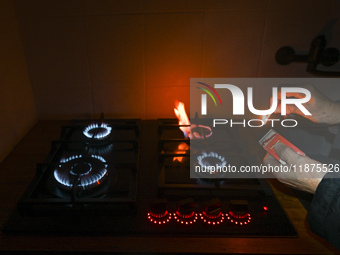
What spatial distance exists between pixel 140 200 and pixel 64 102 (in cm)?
67

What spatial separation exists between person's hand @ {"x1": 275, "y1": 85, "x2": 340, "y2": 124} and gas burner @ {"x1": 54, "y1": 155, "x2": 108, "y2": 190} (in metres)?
0.65

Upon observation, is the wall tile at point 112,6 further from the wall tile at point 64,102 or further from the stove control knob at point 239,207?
the stove control knob at point 239,207

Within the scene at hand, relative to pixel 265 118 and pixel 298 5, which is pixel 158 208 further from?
pixel 298 5

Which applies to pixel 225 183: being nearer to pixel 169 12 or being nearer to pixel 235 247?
pixel 235 247

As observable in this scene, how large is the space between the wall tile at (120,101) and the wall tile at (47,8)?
32 cm

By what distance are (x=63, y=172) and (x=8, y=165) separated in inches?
10.1

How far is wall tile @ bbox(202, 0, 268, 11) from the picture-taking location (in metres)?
1.02

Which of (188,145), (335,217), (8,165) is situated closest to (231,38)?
(188,145)

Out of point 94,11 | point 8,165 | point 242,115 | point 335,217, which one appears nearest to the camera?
point 335,217

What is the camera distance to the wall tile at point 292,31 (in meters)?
1.04

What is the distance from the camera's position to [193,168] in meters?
0.85

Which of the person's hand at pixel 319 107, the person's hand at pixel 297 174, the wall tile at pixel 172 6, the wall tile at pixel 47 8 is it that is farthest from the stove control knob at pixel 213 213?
the wall tile at pixel 47 8

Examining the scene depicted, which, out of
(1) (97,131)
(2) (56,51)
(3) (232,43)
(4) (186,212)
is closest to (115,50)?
(2) (56,51)

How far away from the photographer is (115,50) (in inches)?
43.4
